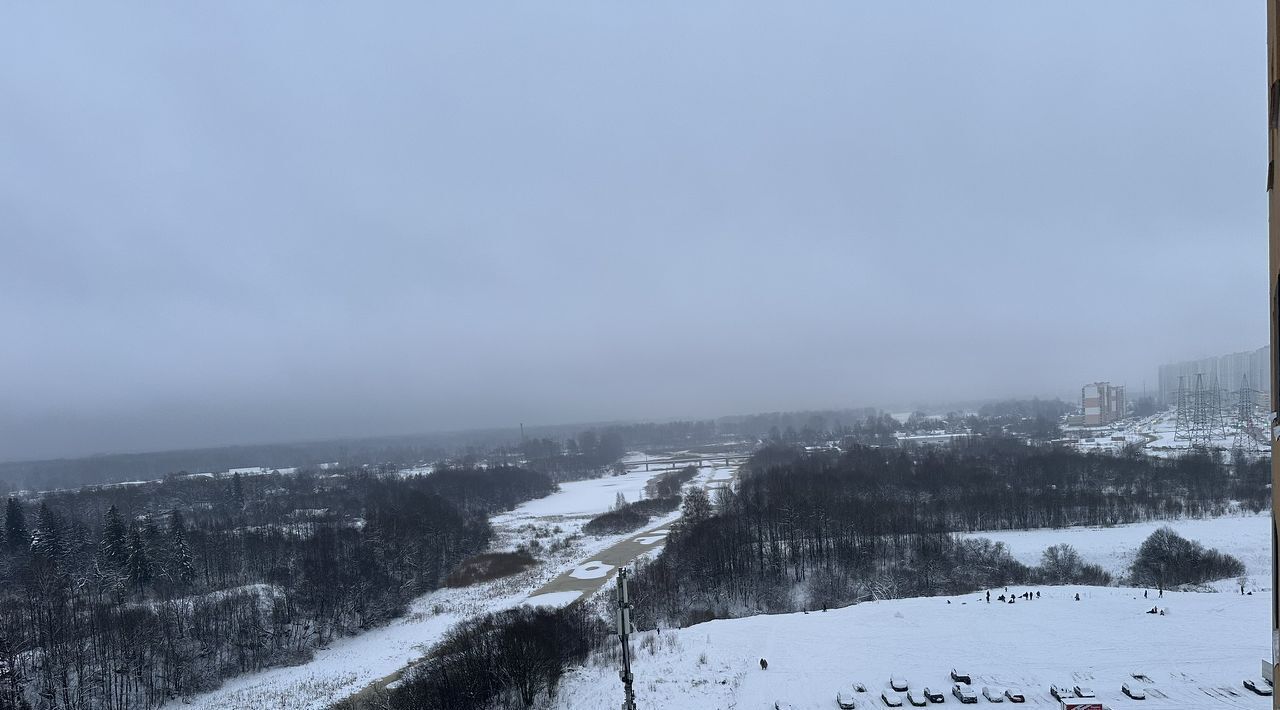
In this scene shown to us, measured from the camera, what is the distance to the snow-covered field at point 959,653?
19781 mm

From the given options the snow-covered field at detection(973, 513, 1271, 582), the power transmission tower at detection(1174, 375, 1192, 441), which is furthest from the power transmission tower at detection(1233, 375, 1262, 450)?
the snow-covered field at detection(973, 513, 1271, 582)

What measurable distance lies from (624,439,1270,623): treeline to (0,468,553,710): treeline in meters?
20.2

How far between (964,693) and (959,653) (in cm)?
422

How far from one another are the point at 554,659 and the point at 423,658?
30.7 feet

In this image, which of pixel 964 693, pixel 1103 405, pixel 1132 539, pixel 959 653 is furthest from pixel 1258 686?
pixel 1103 405

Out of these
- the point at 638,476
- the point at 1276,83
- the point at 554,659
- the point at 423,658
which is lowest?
the point at 638,476

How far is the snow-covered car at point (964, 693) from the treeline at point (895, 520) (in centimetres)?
1818

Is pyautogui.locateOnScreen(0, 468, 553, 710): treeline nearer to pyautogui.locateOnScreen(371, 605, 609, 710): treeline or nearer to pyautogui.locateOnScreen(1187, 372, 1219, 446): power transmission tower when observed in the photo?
pyautogui.locateOnScreen(371, 605, 609, 710): treeline

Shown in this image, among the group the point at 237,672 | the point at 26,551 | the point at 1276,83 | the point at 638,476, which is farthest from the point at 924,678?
the point at 638,476

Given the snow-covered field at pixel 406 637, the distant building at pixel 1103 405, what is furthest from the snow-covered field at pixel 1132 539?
the distant building at pixel 1103 405

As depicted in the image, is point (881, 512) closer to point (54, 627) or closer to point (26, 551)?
point (54, 627)

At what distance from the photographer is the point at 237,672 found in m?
32.7

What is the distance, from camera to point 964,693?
63.1 ft

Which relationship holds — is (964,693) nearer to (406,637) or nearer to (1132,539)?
(406,637)
